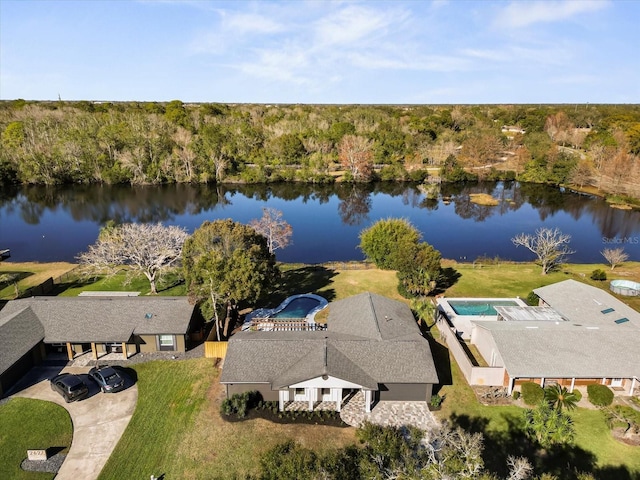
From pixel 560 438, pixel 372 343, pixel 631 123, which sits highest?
pixel 631 123

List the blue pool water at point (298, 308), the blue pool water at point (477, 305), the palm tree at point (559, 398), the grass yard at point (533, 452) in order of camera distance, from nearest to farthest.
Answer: the grass yard at point (533, 452), the palm tree at point (559, 398), the blue pool water at point (477, 305), the blue pool water at point (298, 308)

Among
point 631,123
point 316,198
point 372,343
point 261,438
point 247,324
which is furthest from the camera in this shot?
point 631,123

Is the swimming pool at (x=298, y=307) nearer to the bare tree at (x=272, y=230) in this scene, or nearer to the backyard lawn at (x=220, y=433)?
the backyard lawn at (x=220, y=433)

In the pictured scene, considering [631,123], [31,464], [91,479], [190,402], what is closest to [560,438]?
[190,402]

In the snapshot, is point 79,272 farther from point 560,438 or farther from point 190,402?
point 560,438

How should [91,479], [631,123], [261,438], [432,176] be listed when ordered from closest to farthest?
[91,479] → [261,438] → [432,176] → [631,123]

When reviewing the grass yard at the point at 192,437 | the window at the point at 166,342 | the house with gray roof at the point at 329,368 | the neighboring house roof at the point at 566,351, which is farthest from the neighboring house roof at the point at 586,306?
the window at the point at 166,342

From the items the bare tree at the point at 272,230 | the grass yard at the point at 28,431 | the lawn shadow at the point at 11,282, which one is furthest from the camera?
the bare tree at the point at 272,230
